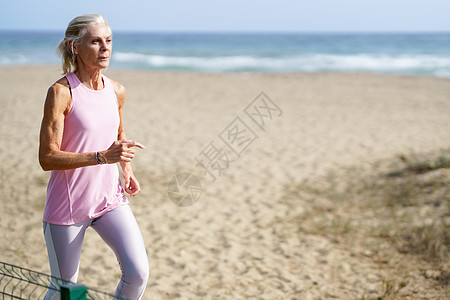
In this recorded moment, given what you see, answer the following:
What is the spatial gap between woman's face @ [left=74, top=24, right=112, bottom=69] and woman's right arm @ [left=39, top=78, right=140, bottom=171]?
18 centimetres

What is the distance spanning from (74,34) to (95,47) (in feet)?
0.41

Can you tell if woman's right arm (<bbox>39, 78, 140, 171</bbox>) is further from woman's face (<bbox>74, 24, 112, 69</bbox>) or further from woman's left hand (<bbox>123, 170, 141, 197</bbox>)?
woman's left hand (<bbox>123, 170, 141, 197</bbox>)

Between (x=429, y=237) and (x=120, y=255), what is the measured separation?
3498 mm

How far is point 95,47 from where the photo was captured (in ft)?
7.14

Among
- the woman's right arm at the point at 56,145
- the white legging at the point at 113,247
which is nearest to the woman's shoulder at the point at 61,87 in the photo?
the woman's right arm at the point at 56,145

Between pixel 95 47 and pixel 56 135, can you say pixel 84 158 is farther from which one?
pixel 95 47

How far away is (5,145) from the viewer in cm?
802

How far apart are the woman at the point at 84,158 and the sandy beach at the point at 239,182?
4.96 ft

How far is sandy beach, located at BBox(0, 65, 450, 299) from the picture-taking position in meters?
4.01

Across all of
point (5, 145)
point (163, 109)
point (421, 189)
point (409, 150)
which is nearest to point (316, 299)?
point (421, 189)

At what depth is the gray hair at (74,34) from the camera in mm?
2166

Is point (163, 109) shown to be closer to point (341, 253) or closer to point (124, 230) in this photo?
point (341, 253)

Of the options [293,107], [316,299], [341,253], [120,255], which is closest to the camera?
[120,255]

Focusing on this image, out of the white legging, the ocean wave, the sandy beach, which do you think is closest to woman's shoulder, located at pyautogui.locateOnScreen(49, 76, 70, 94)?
the white legging
